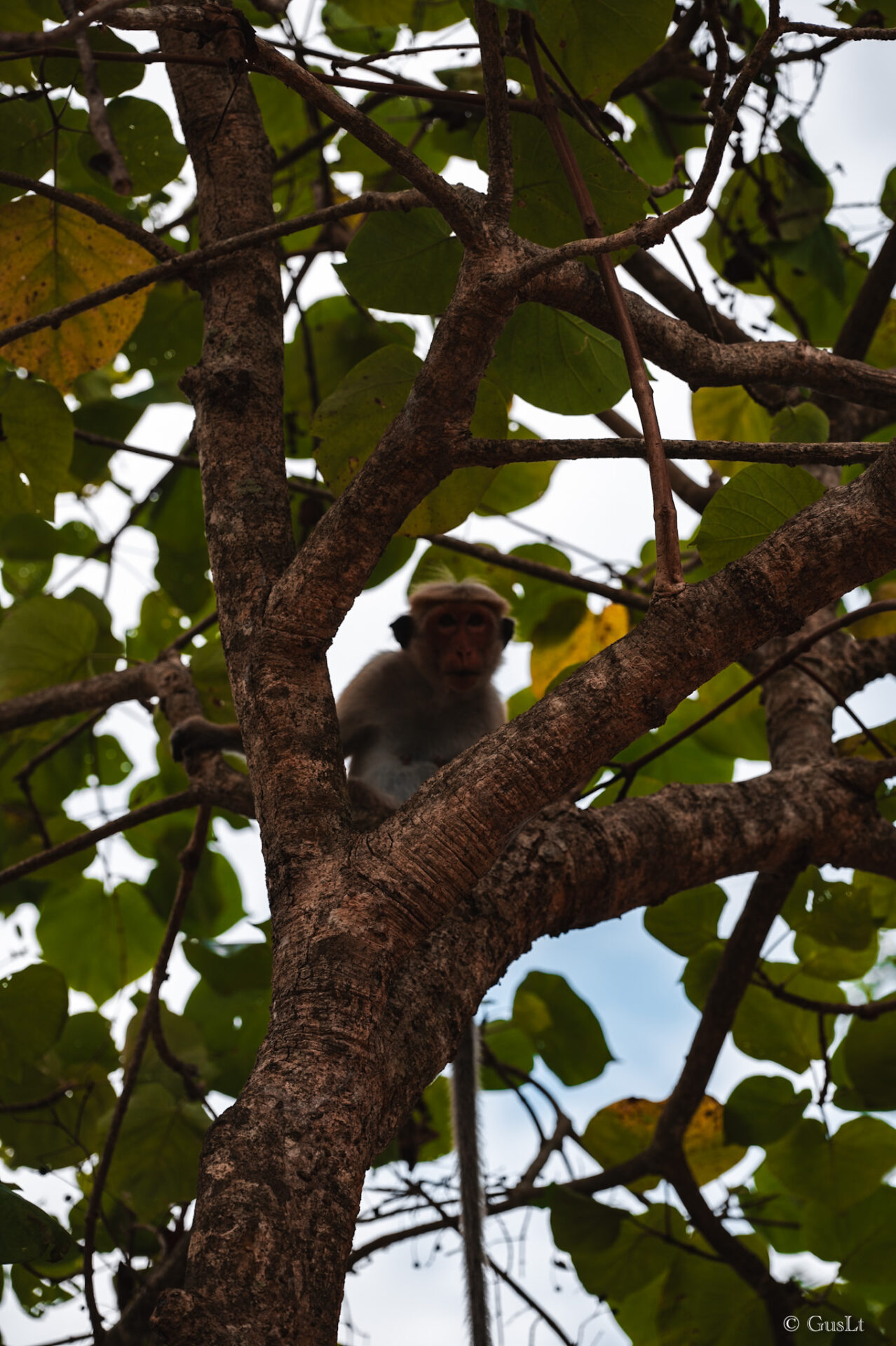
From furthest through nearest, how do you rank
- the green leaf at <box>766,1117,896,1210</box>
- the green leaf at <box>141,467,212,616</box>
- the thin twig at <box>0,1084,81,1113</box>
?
the green leaf at <box>141,467,212,616</box> < the green leaf at <box>766,1117,896,1210</box> < the thin twig at <box>0,1084,81,1113</box>

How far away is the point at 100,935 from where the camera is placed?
3805 mm

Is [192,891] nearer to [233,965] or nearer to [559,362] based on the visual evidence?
[233,965]

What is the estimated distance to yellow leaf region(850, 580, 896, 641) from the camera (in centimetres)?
364

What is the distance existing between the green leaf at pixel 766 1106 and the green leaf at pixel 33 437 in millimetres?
2429

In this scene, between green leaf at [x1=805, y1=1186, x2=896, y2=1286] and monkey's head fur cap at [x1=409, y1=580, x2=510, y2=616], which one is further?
monkey's head fur cap at [x1=409, y1=580, x2=510, y2=616]

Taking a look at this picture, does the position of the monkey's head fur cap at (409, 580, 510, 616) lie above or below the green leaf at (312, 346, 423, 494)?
above

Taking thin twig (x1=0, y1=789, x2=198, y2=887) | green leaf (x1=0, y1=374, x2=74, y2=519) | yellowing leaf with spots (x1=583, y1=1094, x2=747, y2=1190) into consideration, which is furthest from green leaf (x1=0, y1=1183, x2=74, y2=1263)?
yellowing leaf with spots (x1=583, y1=1094, x2=747, y2=1190)

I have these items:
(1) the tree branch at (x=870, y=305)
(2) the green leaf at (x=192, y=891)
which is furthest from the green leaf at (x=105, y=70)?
(2) the green leaf at (x=192, y=891)

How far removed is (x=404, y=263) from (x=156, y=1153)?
2472 mm

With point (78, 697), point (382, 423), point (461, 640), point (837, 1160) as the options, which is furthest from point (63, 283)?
→ point (837, 1160)

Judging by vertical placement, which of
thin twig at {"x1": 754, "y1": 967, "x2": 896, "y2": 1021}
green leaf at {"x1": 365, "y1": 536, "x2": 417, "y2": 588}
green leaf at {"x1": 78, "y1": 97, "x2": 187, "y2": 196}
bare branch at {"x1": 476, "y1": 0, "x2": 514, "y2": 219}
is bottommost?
thin twig at {"x1": 754, "y1": 967, "x2": 896, "y2": 1021}

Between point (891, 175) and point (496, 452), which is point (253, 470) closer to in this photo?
point (496, 452)

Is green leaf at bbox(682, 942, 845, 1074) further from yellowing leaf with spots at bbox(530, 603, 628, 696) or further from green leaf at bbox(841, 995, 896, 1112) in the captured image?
yellowing leaf with spots at bbox(530, 603, 628, 696)

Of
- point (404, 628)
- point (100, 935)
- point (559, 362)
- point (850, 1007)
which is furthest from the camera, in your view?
point (404, 628)
